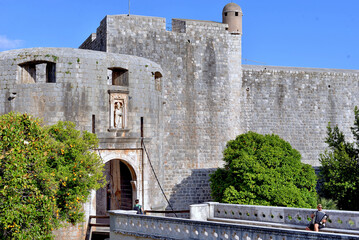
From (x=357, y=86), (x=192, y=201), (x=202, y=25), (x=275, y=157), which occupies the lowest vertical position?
(x=192, y=201)

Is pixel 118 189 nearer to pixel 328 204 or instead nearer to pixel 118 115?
pixel 118 115

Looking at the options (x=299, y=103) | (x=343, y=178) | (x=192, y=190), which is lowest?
(x=192, y=190)

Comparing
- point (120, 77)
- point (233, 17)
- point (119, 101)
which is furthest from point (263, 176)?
point (233, 17)

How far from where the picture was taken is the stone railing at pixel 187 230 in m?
10.7

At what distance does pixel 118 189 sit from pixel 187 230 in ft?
29.0

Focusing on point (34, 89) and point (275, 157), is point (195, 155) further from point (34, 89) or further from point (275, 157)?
point (34, 89)

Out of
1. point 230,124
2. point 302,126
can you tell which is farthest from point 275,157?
point 302,126

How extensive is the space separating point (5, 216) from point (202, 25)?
Result: 50.2ft

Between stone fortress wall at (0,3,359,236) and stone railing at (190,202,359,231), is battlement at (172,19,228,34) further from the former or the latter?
stone railing at (190,202,359,231)

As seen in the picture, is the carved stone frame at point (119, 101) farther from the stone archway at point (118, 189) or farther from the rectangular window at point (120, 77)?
the stone archway at point (118, 189)

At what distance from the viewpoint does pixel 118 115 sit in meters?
17.4

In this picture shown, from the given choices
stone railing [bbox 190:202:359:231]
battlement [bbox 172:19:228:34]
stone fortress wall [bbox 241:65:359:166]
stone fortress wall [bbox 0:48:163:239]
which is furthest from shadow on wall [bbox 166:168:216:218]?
stone railing [bbox 190:202:359:231]

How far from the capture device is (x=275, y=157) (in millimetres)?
20828

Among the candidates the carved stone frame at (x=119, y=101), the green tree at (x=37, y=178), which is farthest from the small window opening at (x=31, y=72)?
the green tree at (x=37, y=178)
